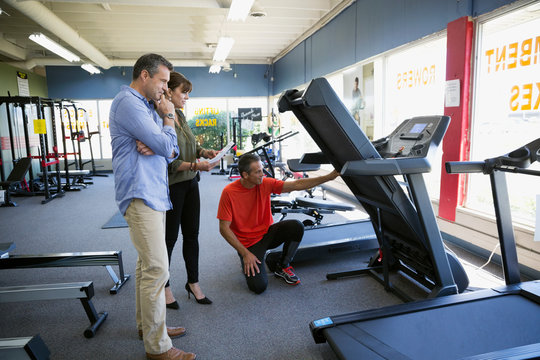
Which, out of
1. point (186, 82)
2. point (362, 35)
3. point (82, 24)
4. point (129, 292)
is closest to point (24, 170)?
point (82, 24)

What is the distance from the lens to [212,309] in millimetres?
2523

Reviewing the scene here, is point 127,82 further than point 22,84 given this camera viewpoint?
Yes

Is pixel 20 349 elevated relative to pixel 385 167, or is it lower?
lower

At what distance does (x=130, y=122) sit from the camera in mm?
1631

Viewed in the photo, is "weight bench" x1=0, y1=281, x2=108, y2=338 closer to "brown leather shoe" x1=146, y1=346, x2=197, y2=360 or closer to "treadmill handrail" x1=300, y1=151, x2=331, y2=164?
"brown leather shoe" x1=146, y1=346, x2=197, y2=360

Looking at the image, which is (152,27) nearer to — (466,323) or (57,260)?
(57,260)

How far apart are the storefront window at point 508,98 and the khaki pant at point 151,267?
124 inches

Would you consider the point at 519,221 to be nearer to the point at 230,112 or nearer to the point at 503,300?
the point at 503,300

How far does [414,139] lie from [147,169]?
1.52 metres

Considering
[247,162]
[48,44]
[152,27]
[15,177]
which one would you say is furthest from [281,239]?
[48,44]

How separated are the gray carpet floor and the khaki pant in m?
0.32

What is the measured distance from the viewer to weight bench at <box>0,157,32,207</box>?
609cm

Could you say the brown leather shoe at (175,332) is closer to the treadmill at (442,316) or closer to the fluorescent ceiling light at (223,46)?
the treadmill at (442,316)

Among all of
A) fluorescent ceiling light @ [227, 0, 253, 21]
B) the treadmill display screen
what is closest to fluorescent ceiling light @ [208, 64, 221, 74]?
fluorescent ceiling light @ [227, 0, 253, 21]
